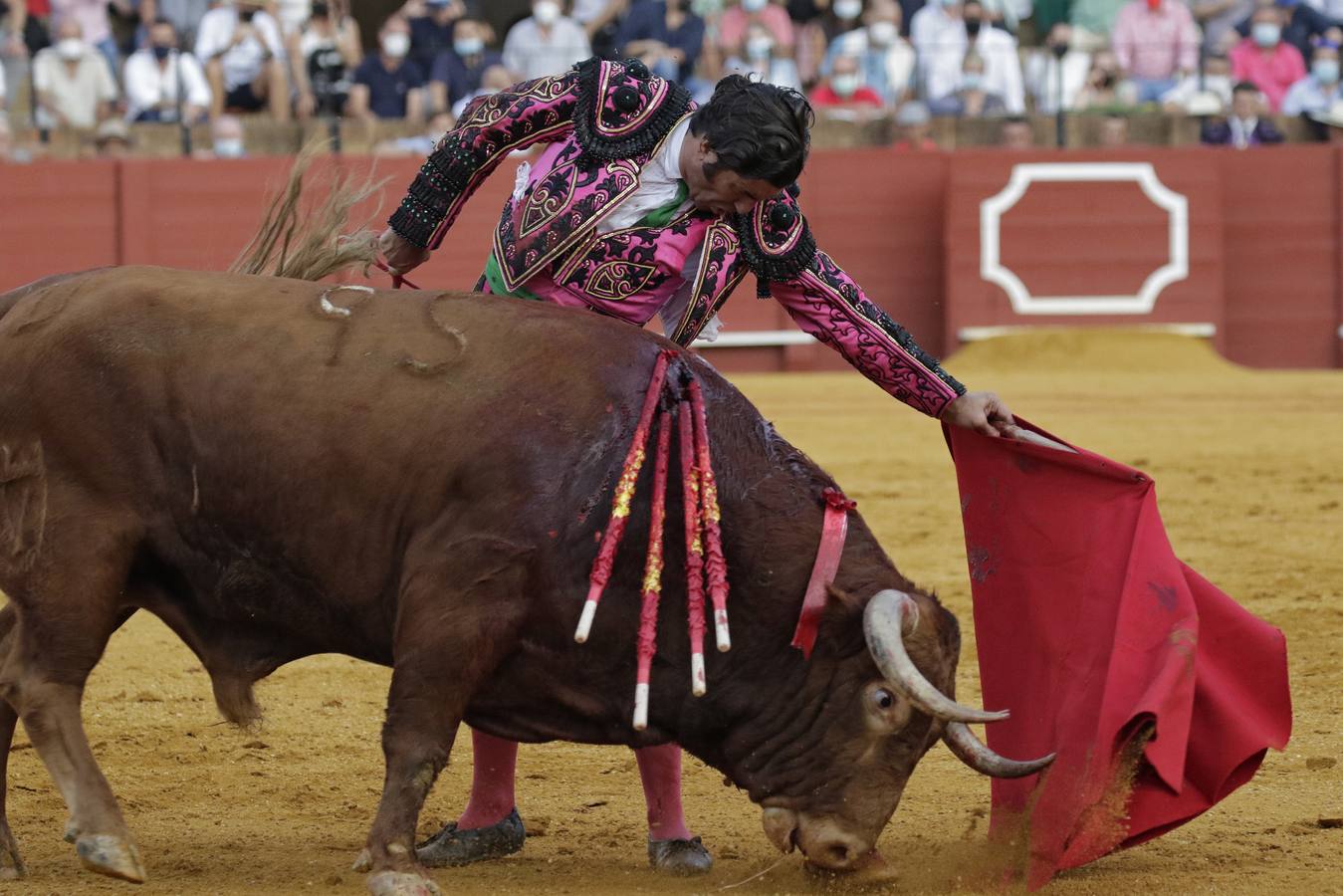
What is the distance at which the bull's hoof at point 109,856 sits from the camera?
2.77 m

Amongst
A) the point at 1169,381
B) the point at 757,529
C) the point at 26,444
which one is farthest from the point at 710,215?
the point at 1169,381

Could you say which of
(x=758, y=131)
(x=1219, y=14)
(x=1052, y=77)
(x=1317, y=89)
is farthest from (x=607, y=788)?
(x=1219, y=14)

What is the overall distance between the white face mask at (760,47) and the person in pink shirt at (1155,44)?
220cm

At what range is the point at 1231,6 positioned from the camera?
12.4m

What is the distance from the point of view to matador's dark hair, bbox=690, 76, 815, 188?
2924 mm

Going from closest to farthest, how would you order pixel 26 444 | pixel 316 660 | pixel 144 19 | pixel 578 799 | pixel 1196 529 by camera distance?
pixel 26 444, pixel 578 799, pixel 316 660, pixel 1196 529, pixel 144 19

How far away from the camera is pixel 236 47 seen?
11.6 m

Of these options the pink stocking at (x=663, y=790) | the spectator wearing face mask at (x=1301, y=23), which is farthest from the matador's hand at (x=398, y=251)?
the spectator wearing face mask at (x=1301, y=23)

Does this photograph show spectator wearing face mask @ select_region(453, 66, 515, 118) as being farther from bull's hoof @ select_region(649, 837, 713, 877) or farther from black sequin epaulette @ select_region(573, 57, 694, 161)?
bull's hoof @ select_region(649, 837, 713, 877)

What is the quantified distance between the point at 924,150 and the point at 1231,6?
7.75 feet

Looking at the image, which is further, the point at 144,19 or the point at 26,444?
the point at 144,19

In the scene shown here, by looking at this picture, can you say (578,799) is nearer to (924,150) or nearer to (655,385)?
(655,385)

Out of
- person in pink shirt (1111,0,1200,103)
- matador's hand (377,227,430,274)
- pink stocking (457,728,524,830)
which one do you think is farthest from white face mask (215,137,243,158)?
pink stocking (457,728,524,830)

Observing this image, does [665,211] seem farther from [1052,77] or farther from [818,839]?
[1052,77]
